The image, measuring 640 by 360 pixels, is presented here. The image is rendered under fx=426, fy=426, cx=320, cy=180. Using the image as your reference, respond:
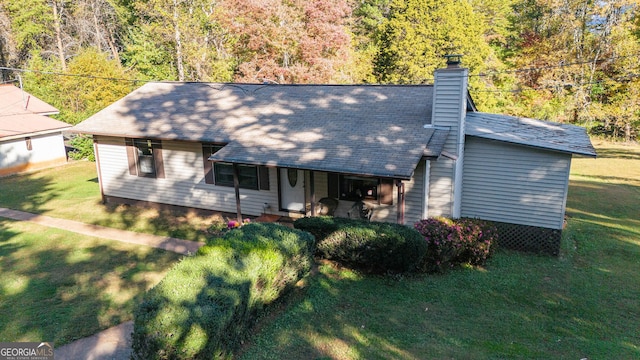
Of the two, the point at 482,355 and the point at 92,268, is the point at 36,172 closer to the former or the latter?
the point at 92,268

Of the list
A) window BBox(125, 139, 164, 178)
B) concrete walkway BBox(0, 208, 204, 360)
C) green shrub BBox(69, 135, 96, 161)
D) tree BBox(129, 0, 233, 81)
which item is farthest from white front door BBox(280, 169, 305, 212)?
tree BBox(129, 0, 233, 81)

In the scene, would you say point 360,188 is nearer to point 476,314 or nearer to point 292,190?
point 292,190

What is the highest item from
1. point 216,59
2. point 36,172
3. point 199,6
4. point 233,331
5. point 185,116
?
point 199,6

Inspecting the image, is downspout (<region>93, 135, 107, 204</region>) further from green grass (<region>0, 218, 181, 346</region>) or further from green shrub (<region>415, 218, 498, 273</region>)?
green shrub (<region>415, 218, 498, 273</region>)

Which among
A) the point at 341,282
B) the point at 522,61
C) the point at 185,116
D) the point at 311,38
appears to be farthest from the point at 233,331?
the point at 522,61

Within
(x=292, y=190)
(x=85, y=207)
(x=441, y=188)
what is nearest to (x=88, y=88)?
(x=85, y=207)

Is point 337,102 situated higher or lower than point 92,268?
higher
